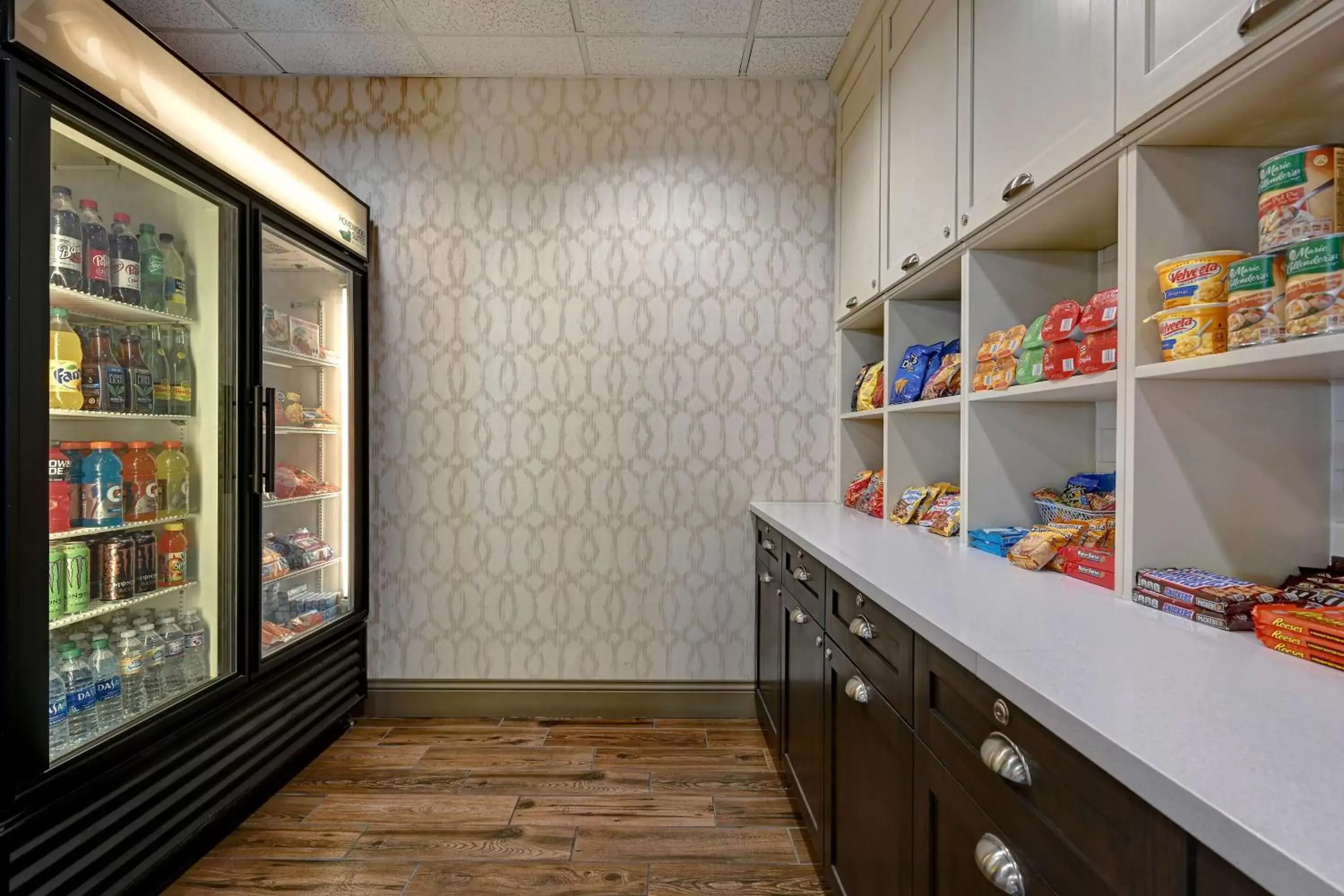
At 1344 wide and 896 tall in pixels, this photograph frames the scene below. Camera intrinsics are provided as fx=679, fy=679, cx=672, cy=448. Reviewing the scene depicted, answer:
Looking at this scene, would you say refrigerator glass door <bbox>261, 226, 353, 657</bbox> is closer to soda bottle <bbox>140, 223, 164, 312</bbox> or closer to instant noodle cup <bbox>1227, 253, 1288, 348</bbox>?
soda bottle <bbox>140, 223, 164, 312</bbox>

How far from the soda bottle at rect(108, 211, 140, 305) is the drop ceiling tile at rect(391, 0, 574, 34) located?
4.06 ft

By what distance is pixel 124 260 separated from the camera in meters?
1.79

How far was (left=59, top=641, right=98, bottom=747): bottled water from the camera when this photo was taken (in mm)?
1579

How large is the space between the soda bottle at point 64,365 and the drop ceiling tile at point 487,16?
156 centimetres

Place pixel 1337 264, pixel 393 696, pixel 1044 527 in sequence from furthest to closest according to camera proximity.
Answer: pixel 393 696
pixel 1044 527
pixel 1337 264

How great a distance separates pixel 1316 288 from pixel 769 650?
1996 mm

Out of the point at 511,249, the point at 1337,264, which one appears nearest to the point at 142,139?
the point at 511,249

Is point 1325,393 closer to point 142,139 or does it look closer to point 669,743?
point 669,743

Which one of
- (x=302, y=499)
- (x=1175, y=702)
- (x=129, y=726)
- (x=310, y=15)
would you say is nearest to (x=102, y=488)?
(x=129, y=726)

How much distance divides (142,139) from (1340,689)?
242 centimetres

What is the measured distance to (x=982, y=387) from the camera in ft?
5.63

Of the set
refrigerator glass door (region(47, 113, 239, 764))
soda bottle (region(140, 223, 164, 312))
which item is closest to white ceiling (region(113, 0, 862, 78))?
refrigerator glass door (region(47, 113, 239, 764))

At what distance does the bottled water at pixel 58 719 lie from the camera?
1.50 m

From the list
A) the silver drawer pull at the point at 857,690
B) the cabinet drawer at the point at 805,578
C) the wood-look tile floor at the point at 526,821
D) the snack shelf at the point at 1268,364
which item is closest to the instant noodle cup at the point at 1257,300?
the snack shelf at the point at 1268,364
